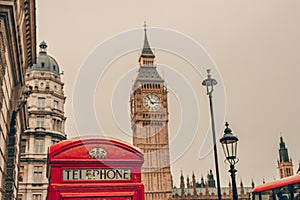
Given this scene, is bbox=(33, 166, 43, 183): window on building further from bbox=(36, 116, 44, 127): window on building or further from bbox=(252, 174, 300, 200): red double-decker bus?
bbox=(252, 174, 300, 200): red double-decker bus

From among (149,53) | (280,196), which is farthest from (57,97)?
(149,53)

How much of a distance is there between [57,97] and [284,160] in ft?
301

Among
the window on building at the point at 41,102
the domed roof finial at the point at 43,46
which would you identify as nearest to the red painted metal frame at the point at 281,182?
the window on building at the point at 41,102

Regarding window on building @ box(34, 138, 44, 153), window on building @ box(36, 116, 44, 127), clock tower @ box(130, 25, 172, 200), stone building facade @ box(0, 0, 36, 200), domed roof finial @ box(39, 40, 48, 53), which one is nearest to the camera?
stone building facade @ box(0, 0, 36, 200)

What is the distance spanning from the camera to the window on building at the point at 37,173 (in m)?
36.3

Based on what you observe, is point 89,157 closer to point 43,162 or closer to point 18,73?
point 18,73

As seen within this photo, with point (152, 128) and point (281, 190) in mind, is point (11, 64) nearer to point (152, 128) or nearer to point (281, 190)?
point (281, 190)

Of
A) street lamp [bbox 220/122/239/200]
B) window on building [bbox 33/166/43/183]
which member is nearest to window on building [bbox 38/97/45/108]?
window on building [bbox 33/166/43/183]

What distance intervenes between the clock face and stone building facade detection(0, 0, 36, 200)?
6892 cm

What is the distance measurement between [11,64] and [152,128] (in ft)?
247

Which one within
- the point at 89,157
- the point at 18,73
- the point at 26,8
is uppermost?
the point at 26,8

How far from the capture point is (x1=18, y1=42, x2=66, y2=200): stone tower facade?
3588 centimetres

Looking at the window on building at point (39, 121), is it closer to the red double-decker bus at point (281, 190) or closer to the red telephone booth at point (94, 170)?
the red double-decker bus at point (281, 190)

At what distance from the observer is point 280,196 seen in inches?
559
